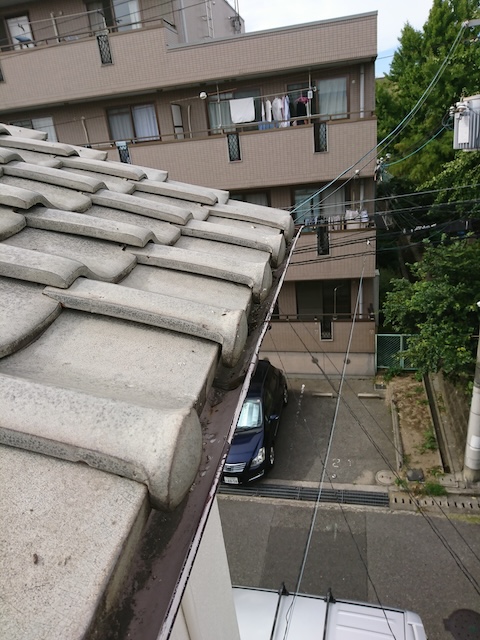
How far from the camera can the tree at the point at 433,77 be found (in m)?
13.6

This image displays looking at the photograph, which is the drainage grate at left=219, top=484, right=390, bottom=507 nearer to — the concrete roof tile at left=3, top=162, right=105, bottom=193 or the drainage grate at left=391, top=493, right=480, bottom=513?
the drainage grate at left=391, top=493, right=480, bottom=513

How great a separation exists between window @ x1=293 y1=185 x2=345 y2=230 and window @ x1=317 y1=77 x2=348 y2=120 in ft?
6.20

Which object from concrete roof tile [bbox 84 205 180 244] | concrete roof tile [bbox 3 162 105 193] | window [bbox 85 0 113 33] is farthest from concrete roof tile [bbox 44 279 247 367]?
window [bbox 85 0 113 33]

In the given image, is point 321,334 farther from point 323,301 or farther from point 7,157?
point 7,157

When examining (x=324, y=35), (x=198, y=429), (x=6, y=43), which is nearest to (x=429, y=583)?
(x=198, y=429)

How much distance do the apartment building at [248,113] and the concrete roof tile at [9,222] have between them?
8.41 metres

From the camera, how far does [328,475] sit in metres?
9.05

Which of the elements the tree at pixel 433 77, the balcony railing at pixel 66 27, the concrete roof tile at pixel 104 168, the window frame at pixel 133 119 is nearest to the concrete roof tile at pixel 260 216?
the concrete roof tile at pixel 104 168

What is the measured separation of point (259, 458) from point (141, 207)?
7.06 m

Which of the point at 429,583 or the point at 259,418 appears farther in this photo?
the point at 259,418

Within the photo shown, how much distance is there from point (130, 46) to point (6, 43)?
186 inches

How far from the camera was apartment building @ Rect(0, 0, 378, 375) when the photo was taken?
10305 mm

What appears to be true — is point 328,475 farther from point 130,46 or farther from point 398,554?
point 130,46

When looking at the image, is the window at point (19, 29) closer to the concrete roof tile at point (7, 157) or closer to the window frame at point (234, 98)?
the window frame at point (234, 98)
